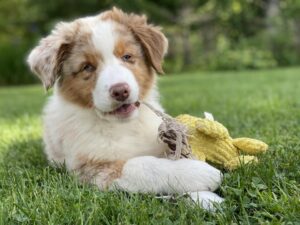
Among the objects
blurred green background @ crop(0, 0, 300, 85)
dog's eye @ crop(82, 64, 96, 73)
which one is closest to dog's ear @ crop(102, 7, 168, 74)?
dog's eye @ crop(82, 64, 96, 73)

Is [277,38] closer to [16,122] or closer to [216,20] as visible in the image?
[216,20]

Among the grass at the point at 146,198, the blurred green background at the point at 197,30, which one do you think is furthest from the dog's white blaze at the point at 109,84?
the blurred green background at the point at 197,30

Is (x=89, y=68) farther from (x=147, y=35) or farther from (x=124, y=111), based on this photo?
(x=147, y=35)

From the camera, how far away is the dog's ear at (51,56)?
395 centimetres

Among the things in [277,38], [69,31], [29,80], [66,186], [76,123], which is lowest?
[29,80]

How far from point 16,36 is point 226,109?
780 inches

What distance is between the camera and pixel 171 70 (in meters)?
23.1

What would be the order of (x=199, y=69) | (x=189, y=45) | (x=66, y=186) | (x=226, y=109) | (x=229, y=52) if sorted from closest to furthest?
→ (x=66, y=186)
(x=226, y=109)
(x=229, y=52)
(x=199, y=69)
(x=189, y=45)

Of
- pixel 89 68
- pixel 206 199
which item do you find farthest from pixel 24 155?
pixel 206 199

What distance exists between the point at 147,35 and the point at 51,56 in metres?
0.75

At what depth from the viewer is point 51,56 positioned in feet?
13.0

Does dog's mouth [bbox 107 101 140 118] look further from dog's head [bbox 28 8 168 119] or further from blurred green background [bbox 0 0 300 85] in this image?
blurred green background [bbox 0 0 300 85]

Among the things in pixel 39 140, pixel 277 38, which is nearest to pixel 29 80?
pixel 277 38

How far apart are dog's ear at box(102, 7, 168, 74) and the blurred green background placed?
16.0 metres
